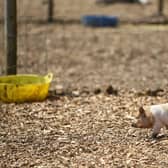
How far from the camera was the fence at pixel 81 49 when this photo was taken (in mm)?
10367

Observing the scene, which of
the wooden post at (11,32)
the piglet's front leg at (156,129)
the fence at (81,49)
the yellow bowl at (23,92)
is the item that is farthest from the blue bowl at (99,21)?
the piglet's front leg at (156,129)

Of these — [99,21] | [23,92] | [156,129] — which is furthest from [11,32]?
[99,21]

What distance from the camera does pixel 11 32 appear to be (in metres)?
7.38

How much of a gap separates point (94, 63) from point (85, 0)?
40.7ft

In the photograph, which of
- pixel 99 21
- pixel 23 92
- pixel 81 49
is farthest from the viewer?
pixel 99 21

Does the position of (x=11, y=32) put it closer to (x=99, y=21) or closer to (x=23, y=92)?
(x=23, y=92)

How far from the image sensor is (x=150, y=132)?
5617mm

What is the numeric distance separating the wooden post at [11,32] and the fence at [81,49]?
2.06 meters

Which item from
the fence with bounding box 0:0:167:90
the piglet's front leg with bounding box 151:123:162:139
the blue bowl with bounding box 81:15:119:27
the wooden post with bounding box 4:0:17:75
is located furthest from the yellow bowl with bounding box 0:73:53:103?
the blue bowl with bounding box 81:15:119:27

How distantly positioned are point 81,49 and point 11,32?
17.2ft

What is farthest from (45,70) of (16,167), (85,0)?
(85,0)

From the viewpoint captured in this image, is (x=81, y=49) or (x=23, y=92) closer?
(x=23, y=92)

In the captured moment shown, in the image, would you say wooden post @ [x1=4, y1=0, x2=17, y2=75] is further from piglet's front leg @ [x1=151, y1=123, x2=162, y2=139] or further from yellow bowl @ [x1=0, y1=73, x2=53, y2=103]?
piglet's front leg @ [x1=151, y1=123, x2=162, y2=139]

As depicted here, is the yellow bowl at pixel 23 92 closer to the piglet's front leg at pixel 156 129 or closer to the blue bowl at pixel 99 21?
the piglet's front leg at pixel 156 129
